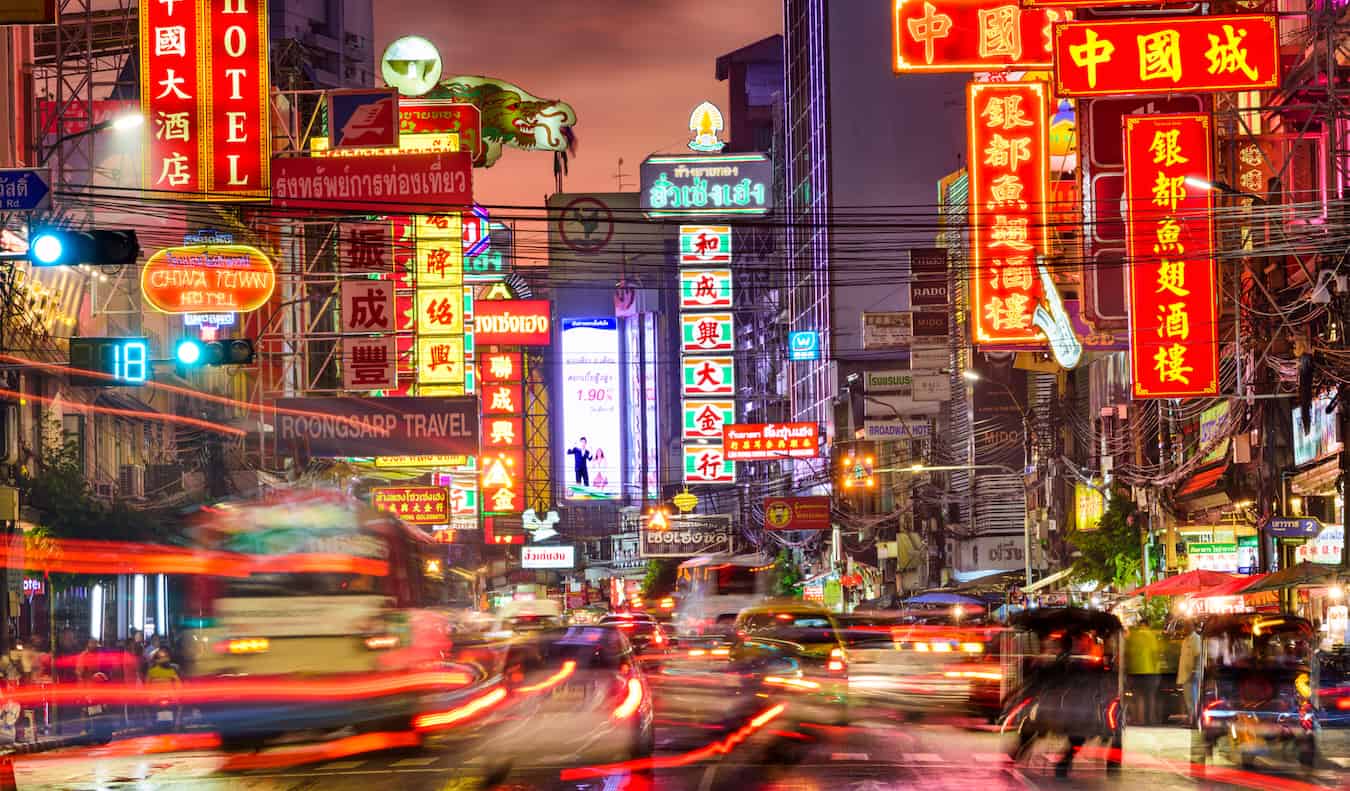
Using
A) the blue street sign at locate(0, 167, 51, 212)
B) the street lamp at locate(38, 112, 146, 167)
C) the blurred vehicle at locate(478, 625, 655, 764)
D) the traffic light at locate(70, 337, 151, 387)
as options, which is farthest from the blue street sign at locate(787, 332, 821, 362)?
the blurred vehicle at locate(478, 625, 655, 764)

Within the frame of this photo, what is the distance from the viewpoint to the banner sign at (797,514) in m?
75.5

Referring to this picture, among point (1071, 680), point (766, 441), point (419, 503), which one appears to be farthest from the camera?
point (766, 441)

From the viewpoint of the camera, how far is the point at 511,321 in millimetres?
70562

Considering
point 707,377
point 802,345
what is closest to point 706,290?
point 707,377

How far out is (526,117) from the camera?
57.8 m

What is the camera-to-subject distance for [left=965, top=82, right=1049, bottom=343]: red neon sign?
128 ft

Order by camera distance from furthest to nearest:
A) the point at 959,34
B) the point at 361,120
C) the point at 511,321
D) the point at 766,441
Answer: the point at 511,321 < the point at 766,441 < the point at 361,120 < the point at 959,34

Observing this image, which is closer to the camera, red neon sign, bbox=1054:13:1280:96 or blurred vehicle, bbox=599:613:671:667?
red neon sign, bbox=1054:13:1280:96

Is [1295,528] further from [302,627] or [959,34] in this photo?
[302,627]

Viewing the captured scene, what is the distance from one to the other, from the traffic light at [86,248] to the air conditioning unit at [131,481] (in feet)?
98.2

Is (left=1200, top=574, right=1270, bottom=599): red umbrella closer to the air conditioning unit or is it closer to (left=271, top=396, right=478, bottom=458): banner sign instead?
(left=271, top=396, right=478, bottom=458): banner sign

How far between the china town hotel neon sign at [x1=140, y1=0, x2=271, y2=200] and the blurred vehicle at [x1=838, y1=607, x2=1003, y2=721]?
52.5 feet

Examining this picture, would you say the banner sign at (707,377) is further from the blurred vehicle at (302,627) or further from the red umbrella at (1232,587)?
the blurred vehicle at (302,627)

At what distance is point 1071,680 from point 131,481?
128ft
